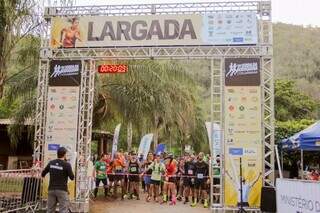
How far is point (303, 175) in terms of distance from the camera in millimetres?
15461

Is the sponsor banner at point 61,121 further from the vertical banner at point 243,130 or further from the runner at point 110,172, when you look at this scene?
the vertical banner at point 243,130

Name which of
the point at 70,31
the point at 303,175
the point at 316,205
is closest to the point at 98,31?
the point at 70,31

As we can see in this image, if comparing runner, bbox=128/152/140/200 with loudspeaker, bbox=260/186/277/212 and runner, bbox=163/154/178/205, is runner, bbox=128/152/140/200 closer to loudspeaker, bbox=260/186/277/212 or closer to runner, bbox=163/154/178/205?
runner, bbox=163/154/178/205

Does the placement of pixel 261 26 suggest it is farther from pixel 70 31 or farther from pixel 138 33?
pixel 70 31

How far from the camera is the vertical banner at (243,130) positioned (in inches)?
516

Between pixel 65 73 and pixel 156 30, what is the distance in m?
3.24

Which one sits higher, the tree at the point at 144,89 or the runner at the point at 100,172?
the tree at the point at 144,89

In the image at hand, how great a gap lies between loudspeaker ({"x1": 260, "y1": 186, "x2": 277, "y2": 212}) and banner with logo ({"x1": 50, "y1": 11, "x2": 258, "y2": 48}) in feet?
14.7

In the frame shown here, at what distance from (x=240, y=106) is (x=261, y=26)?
2.53 meters

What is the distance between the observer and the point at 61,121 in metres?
14.3

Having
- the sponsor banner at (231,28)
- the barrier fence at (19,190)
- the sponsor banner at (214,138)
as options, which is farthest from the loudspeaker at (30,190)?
the sponsor banner at (231,28)

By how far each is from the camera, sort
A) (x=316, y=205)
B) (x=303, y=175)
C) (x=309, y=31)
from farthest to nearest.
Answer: (x=309, y=31) → (x=303, y=175) → (x=316, y=205)

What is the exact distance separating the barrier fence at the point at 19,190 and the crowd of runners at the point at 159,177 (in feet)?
11.0

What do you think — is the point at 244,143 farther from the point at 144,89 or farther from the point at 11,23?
the point at 144,89
